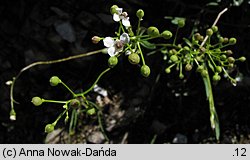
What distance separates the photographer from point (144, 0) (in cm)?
298

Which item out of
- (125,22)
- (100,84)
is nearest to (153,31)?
(125,22)

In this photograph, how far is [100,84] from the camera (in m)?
3.15

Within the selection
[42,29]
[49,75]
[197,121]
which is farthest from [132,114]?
[42,29]

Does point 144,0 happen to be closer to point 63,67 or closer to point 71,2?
point 71,2

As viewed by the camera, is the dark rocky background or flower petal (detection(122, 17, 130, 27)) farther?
the dark rocky background

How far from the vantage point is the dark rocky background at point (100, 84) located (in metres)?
3.06

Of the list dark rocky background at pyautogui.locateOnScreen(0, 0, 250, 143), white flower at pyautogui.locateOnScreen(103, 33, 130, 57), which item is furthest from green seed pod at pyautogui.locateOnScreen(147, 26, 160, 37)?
dark rocky background at pyautogui.locateOnScreen(0, 0, 250, 143)

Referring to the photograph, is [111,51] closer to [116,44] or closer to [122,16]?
[116,44]

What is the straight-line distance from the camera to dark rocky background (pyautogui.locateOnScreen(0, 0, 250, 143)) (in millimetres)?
3062

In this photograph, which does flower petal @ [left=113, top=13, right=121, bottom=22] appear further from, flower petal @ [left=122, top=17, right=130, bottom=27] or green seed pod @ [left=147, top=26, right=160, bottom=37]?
green seed pod @ [left=147, top=26, right=160, bottom=37]

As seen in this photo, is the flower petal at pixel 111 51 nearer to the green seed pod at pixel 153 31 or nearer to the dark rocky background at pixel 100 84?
the green seed pod at pixel 153 31

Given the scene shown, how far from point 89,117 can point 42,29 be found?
774mm

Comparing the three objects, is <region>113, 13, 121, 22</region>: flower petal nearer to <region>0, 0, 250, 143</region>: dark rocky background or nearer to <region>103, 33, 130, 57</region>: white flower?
<region>103, 33, 130, 57</region>: white flower

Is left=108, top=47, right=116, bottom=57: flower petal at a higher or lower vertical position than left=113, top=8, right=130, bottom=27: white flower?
lower
